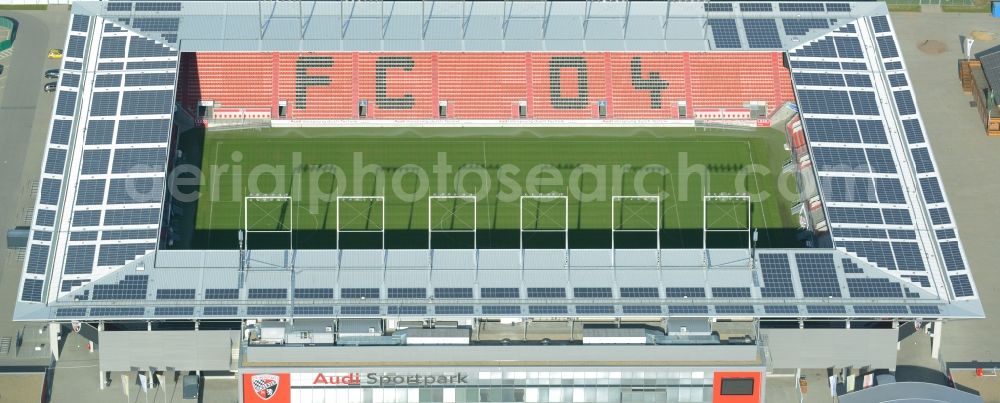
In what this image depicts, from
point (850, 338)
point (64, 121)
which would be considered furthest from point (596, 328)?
point (64, 121)

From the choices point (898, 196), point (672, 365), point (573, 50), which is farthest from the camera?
point (573, 50)

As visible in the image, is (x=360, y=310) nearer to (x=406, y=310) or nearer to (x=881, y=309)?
(x=406, y=310)

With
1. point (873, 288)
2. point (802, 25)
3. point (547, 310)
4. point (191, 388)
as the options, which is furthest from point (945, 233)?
point (191, 388)

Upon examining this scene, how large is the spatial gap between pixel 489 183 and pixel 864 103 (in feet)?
93.2

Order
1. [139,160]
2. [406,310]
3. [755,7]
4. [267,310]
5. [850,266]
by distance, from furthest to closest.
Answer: [755,7]
[139,160]
[850,266]
[406,310]
[267,310]

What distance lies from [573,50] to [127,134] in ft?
112

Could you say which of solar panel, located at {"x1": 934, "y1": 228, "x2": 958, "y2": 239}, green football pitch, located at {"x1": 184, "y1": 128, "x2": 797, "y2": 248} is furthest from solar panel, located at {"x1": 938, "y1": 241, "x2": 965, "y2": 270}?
green football pitch, located at {"x1": 184, "y1": 128, "x2": 797, "y2": 248}

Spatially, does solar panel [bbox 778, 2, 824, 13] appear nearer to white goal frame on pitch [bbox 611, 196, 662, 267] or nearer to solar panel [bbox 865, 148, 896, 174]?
solar panel [bbox 865, 148, 896, 174]

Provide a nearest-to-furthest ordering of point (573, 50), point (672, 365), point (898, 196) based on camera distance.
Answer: point (672, 365), point (898, 196), point (573, 50)

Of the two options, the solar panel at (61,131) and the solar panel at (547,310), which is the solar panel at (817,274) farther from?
the solar panel at (61,131)

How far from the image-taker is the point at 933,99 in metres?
165

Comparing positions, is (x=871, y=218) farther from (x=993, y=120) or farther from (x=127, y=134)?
(x=127, y=134)

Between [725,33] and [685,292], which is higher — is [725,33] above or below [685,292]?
above

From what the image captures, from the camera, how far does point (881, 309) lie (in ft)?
452
